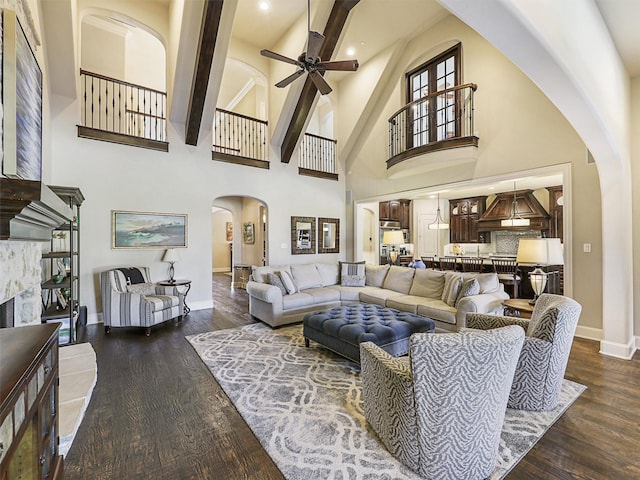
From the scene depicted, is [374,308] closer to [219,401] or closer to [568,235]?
[219,401]

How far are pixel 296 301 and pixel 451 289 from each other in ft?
7.50

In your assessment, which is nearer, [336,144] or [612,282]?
[612,282]

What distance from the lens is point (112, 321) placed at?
4309mm

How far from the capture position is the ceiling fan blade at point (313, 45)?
3547 millimetres

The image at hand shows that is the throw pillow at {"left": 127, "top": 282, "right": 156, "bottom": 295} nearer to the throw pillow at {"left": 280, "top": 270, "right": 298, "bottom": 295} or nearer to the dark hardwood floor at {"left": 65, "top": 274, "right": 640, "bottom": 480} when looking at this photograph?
the dark hardwood floor at {"left": 65, "top": 274, "right": 640, "bottom": 480}

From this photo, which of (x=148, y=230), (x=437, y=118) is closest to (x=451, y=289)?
(x=437, y=118)

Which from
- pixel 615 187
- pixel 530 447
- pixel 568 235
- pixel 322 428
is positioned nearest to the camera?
pixel 530 447

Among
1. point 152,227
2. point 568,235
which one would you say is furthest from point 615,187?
point 152,227

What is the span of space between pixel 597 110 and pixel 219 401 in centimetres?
401

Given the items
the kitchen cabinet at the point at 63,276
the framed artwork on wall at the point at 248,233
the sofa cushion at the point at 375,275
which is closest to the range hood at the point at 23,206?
the kitchen cabinet at the point at 63,276

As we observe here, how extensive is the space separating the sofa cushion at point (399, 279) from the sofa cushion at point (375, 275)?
0.11 meters

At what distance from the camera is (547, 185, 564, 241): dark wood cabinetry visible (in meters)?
7.84

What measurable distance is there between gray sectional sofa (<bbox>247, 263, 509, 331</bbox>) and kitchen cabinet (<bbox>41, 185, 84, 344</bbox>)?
2334 mm

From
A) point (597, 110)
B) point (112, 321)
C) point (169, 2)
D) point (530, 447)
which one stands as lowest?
point (530, 447)
